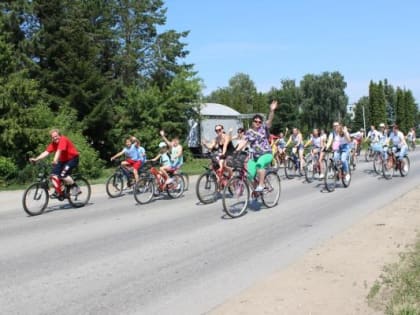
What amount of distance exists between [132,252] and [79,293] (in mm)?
1941

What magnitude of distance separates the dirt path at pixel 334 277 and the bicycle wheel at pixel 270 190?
9.36 ft

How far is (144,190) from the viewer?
43.9ft

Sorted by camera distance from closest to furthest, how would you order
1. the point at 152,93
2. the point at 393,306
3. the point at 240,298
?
the point at 393,306 < the point at 240,298 < the point at 152,93

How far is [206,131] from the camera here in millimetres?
49094

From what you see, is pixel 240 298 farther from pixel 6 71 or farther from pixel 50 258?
pixel 6 71

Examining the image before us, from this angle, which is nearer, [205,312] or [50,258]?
[205,312]

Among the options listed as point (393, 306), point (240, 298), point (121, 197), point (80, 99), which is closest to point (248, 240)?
point (240, 298)

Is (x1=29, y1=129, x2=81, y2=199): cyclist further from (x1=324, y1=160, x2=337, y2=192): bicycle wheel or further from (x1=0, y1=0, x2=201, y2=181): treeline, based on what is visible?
(x1=0, y1=0, x2=201, y2=181): treeline

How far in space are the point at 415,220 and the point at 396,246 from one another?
7.38ft

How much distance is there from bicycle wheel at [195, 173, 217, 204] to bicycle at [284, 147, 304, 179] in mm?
7400

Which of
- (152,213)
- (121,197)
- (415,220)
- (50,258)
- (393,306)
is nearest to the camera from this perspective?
(393,306)

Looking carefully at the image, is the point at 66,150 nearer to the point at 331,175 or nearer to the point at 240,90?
the point at 331,175

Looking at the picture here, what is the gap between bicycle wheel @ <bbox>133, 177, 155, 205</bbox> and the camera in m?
13.1

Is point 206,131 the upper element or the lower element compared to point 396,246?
upper
